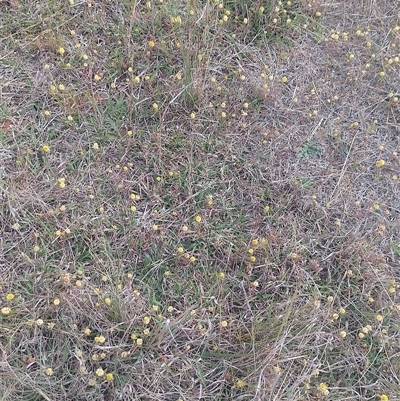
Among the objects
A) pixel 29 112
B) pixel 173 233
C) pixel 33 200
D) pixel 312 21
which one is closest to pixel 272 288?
pixel 173 233

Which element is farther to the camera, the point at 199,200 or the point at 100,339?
the point at 199,200

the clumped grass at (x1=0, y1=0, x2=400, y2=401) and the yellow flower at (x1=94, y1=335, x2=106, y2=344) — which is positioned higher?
the clumped grass at (x1=0, y1=0, x2=400, y2=401)

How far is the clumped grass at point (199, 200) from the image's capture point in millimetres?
2182

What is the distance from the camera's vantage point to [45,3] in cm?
296

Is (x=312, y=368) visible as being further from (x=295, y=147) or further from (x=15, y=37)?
(x=15, y=37)

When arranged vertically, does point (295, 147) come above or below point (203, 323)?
above

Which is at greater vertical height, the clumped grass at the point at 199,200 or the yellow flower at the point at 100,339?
the clumped grass at the point at 199,200

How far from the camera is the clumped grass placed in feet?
7.16

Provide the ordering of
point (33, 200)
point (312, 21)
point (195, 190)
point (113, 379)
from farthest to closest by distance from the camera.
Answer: point (312, 21) → point (195, 190) → point (33, 200) → point (113, 379)

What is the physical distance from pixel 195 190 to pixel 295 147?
0.67m

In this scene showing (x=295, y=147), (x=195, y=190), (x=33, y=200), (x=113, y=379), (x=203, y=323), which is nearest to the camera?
(x=113, y=379)

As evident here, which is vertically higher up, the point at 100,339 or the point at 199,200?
the point at 199,200

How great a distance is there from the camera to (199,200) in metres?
2.59

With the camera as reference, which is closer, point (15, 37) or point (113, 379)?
point (113, 379)
